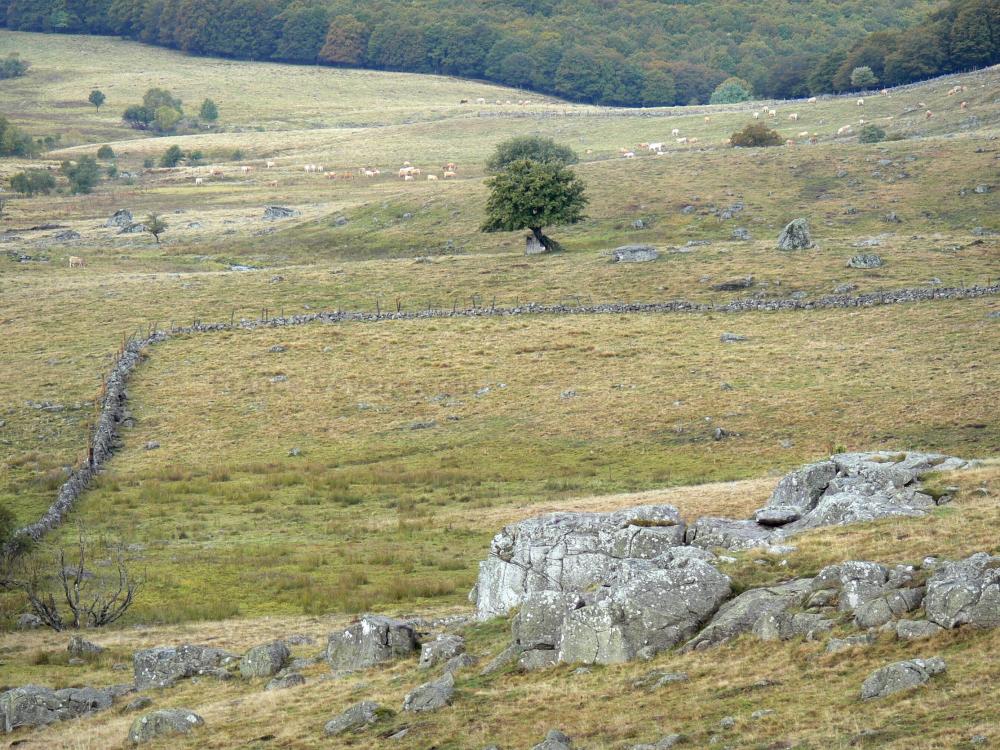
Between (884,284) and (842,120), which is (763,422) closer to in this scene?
(884,284)

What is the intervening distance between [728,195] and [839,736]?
107 m

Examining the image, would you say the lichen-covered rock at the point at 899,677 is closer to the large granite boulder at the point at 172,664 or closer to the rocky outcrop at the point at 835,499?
the rocky outcrop at the point at 835,499

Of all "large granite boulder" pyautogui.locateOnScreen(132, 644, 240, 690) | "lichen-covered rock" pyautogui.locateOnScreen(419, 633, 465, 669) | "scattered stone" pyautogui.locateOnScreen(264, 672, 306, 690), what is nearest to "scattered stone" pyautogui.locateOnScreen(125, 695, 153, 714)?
"large granite boulder" pyautogui.locateOnScreen(132, 644, 240, 690)

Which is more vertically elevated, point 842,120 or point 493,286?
point 842,120

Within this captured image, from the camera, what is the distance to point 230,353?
82188 millimetres

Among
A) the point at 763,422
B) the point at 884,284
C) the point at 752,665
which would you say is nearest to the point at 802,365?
the point at 763,422

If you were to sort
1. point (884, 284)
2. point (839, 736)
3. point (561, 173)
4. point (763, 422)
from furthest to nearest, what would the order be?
1. point (561, 173)
2. point (884, 284)
3. point (763, 422)
4. point (839, 736)

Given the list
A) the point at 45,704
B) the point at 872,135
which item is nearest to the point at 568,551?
the point at 45,704

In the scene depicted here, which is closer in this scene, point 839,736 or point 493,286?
point 839,736

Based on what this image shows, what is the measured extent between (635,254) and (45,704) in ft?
258

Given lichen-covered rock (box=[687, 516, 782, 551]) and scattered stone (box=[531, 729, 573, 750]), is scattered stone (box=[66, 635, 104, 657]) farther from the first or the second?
scattered stone (box=[531, 729, 573, 750])

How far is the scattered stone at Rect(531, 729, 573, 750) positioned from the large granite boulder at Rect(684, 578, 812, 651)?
4508 mm

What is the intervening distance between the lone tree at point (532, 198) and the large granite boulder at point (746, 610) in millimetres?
82233

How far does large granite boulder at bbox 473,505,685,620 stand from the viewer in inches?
1246
